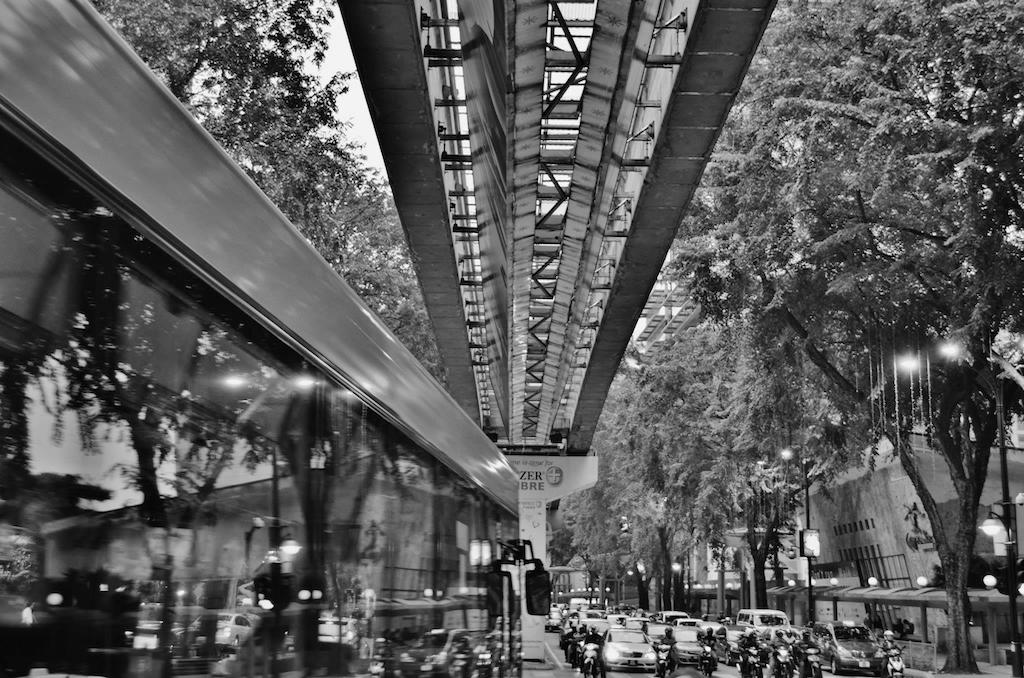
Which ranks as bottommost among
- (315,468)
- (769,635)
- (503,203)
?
(769,635)

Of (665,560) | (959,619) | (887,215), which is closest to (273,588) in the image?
(887,215)

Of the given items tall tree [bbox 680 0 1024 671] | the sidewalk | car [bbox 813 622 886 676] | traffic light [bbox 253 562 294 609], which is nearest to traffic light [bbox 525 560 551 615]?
traffic light [bbox 253 562 294 609]

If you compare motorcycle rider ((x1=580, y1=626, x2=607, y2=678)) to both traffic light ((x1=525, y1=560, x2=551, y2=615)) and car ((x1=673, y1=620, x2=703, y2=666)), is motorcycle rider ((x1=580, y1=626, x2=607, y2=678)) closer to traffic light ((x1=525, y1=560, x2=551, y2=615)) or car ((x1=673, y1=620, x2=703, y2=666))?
car ((x1=673, y1=620, x2=703, y2=666))

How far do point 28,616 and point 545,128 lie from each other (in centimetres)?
1165

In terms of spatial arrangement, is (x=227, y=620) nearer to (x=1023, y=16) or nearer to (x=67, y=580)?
(x=67, y=580)

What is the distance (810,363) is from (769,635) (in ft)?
36.6

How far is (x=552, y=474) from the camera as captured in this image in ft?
120

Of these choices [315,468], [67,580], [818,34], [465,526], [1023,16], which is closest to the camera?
[67,580]

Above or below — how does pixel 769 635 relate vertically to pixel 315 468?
below

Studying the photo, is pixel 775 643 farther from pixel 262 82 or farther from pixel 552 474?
pixel 262 82

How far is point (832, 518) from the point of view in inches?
2344

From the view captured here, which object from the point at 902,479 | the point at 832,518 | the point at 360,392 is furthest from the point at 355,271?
the point at 832,518

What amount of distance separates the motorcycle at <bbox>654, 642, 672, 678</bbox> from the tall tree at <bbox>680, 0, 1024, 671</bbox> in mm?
8884

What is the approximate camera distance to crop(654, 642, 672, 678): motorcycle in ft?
112
